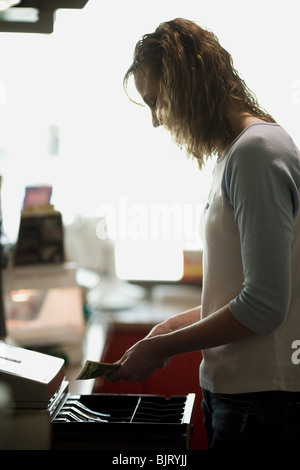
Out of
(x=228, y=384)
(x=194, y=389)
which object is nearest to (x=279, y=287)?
(x=228, y=384)

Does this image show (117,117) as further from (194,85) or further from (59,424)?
(59,424)

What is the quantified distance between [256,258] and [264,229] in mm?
53

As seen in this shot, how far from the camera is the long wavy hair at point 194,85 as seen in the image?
1.22 m

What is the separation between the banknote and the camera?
1235 mm

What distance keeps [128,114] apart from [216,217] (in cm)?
324

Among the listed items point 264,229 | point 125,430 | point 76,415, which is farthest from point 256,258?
point 76,415

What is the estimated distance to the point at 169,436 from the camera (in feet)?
3.76

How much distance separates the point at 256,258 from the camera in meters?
1.05

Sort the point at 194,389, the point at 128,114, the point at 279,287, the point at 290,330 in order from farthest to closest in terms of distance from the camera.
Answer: the point at 128,114 < the point at 194,389 < the point at 290,330 < the point at 279,287

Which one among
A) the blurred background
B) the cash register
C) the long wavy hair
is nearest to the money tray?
the cash register

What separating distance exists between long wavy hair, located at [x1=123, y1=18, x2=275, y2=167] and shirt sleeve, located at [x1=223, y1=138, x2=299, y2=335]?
165 mm

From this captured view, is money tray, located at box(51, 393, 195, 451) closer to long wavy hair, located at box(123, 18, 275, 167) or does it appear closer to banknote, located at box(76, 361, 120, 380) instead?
banknote, located at box(76, 361, 120, 380)
